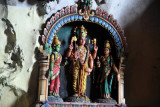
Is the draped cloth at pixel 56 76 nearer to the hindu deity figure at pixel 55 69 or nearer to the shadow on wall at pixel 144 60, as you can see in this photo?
the hindu deity figure at pixel 55 69

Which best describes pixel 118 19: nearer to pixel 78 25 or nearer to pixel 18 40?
pixel 78 25

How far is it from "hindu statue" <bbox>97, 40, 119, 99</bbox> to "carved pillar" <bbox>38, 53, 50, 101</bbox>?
761mm

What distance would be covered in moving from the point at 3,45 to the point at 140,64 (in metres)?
2.04

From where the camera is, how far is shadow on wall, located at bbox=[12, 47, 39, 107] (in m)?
3.32

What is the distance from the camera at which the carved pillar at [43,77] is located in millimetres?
3197

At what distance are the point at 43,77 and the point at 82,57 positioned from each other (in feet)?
2.03

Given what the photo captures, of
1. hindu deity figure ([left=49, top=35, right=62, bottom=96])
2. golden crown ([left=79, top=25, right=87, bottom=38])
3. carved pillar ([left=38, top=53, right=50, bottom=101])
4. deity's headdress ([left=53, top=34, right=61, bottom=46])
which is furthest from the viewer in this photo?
golden crown ([left=79, top=25, right=87, bottom=38])

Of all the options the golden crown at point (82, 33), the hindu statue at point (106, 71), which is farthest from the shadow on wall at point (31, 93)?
the hindu statue at point (106, 71)

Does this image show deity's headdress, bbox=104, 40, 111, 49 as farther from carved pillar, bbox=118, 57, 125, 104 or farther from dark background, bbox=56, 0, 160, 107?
→ dark background, bbox=56, 0, 160, 107

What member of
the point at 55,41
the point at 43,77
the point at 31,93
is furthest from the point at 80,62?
the point at 31,93

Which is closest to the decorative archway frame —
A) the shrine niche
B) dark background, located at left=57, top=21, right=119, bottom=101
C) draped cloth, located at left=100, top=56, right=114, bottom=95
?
the shrine niche

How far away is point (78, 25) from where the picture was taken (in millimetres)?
3662

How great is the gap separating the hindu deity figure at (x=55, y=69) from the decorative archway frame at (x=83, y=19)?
12cm

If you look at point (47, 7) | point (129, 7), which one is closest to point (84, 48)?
point (47, 7)
